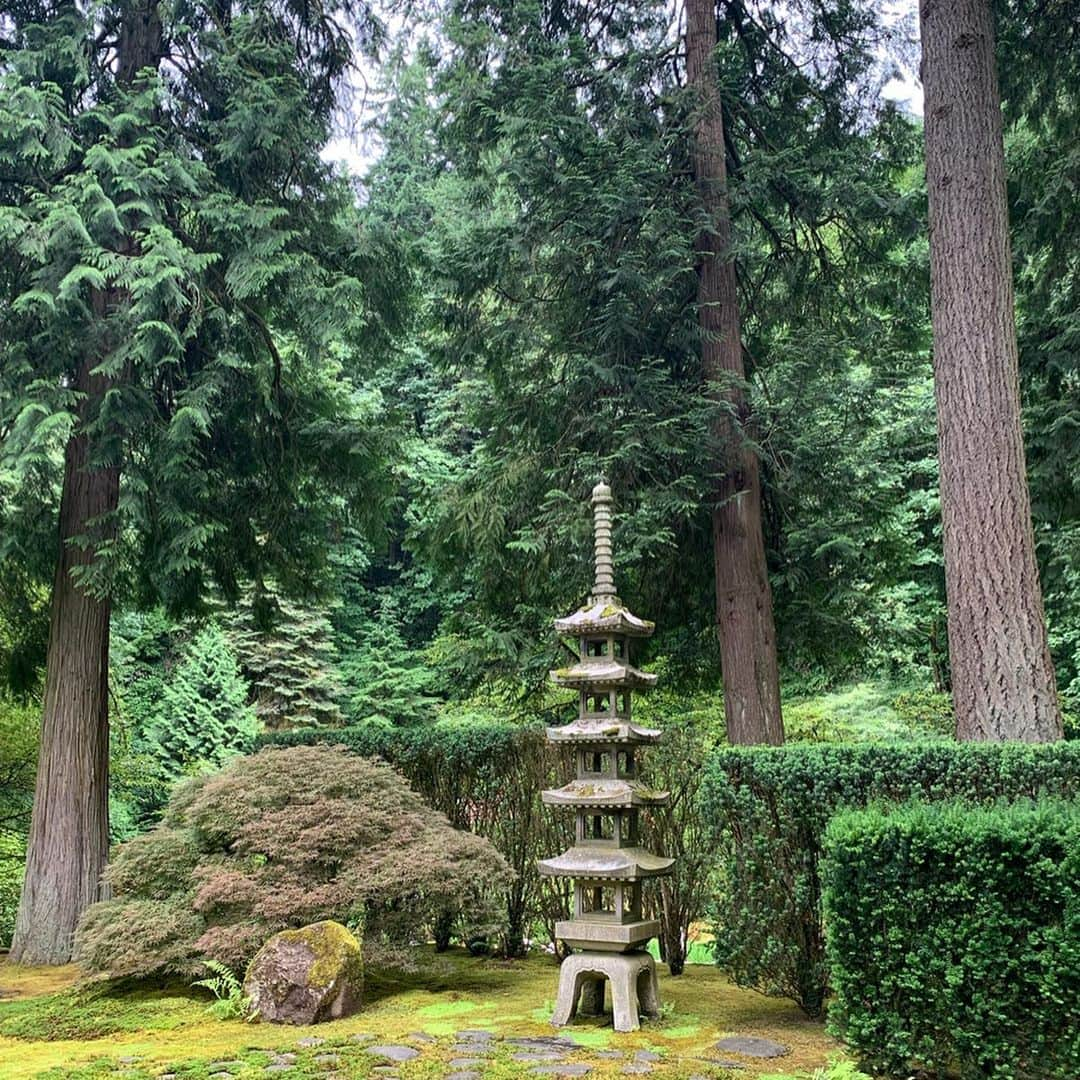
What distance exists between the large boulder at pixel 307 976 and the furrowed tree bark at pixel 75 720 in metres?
2.75

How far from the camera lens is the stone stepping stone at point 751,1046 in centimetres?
405

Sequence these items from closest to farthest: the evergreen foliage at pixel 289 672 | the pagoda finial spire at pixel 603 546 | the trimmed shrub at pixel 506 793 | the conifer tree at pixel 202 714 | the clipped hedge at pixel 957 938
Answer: the clipped hedge at pixel 957 938 < the pagoda finial spire at pixel 603 546 < the trimmed shrub at pixel 506 793 < the conifer tree at pixel 202 714 < the evergreen foliage at pixel 289 672

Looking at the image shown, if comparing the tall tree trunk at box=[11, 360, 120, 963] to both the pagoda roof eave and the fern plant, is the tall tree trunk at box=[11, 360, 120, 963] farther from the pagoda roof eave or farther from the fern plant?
the pagoda roof eave

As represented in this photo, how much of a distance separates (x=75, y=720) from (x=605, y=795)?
438 cm

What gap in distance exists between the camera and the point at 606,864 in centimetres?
471

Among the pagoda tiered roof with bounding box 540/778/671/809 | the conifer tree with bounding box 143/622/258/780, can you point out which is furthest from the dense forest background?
the conifer tree with bounding box 143/622/258/780

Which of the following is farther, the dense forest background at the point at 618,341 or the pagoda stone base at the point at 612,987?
the dense forest background at the point at 618,341

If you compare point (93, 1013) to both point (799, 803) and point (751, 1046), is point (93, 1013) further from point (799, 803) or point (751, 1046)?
point (799, 803)

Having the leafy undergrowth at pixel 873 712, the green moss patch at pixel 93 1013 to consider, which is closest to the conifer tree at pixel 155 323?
the green moss patch at pixel 93 1013

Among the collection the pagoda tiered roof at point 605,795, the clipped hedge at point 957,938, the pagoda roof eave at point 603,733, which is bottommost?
the clipped hedge at point 957,938

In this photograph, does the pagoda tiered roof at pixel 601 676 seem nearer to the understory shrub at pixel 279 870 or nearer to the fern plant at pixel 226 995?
Answer: the understory shrub at pixel 279 870

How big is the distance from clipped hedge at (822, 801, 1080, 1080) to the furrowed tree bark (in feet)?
17.6

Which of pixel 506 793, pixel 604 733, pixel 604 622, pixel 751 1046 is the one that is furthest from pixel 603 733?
pixel 506 793

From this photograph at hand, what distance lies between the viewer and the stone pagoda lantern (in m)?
4.64
